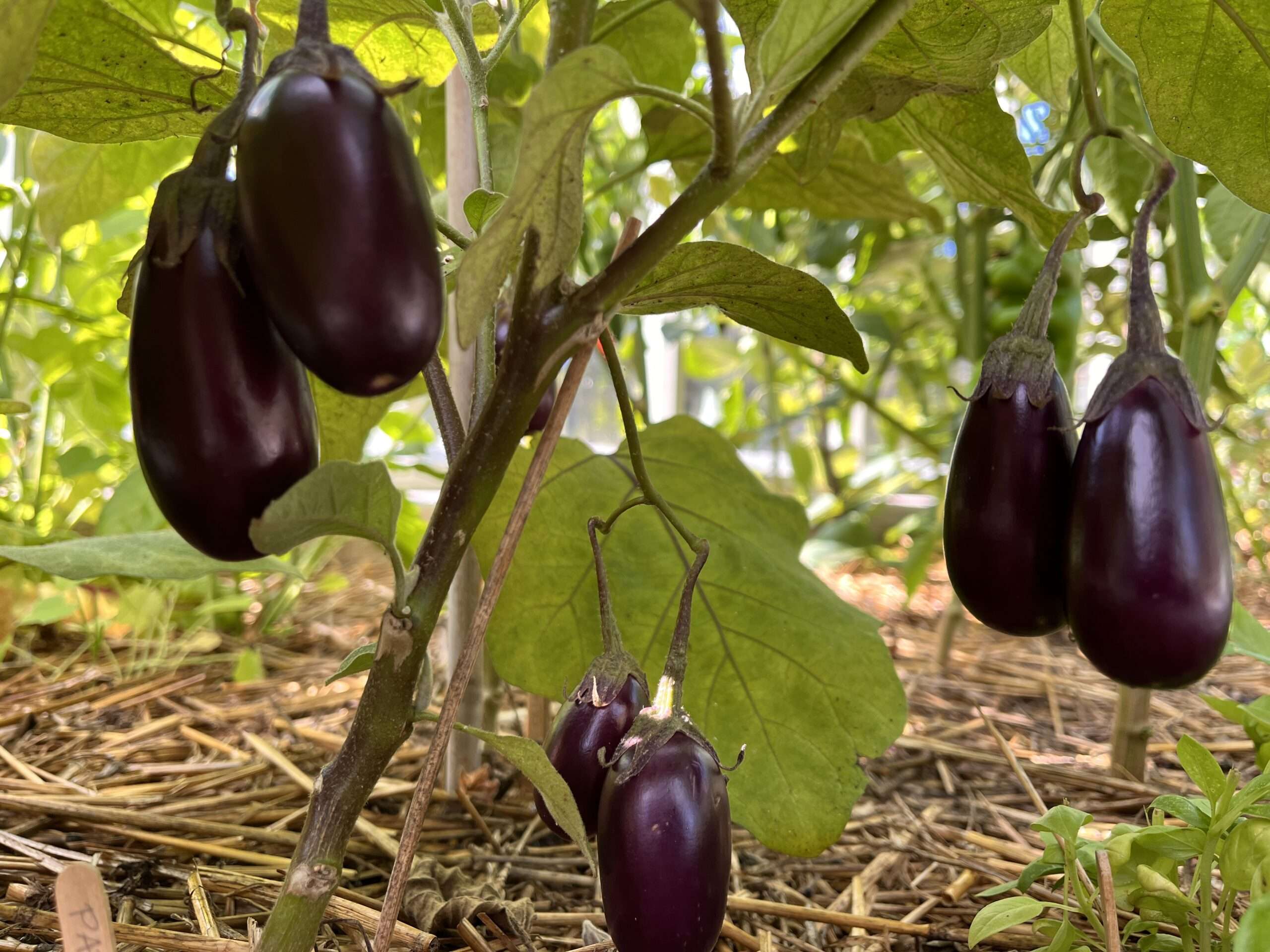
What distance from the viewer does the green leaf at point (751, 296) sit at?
1.48 feet

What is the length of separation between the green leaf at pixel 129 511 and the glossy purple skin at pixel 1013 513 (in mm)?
890

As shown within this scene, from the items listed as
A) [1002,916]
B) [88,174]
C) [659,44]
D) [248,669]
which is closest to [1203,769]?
[1002,916]

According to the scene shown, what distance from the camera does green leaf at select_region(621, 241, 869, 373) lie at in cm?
45

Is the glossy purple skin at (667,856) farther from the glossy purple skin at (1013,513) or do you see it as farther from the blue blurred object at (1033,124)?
the blue blurred object at (1033,124)

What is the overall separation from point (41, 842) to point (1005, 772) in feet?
2.73

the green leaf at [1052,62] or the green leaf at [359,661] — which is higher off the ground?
the green leaf at [1052,62]

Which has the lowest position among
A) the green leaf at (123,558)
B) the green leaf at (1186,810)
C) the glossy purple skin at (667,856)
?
the glossy purple skin at (667,856)

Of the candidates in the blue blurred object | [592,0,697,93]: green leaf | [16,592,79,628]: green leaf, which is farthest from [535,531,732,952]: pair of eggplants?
the blue blurred object

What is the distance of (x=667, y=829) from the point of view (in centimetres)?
42

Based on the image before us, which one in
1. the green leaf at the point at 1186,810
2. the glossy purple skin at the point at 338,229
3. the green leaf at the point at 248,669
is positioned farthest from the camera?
the green leaf at the point at 248,669

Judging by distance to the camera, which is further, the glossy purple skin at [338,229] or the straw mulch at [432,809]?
the straw mulch at [432,809]

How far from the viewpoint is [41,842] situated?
26.4 inches

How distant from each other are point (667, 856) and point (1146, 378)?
0.30m

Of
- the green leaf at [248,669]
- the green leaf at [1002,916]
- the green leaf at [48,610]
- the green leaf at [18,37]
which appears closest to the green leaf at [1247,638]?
the green leaf at [1002,916]
